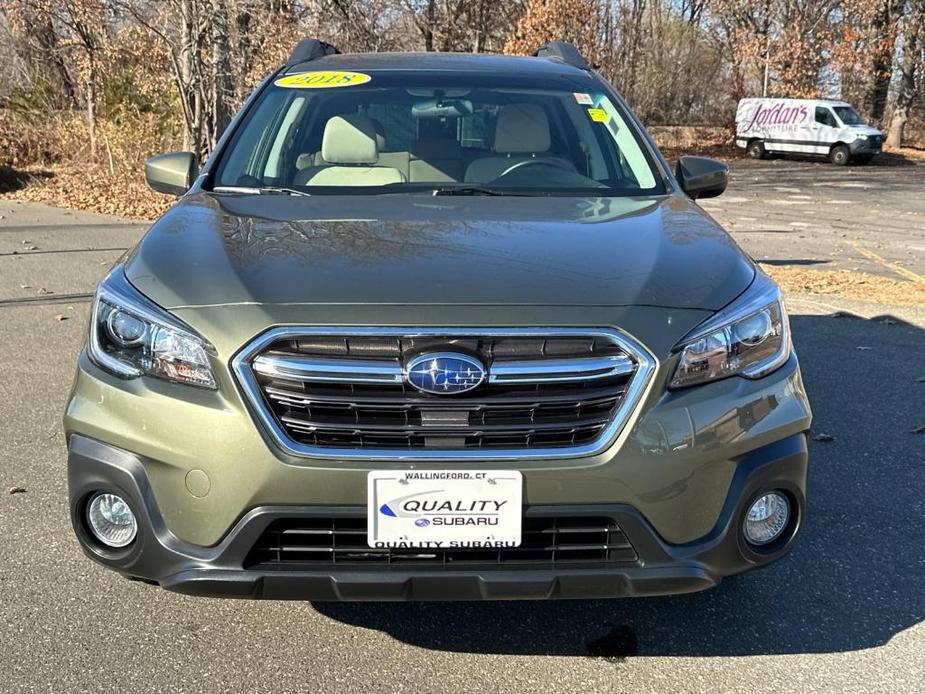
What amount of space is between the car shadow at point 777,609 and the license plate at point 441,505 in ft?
2.13

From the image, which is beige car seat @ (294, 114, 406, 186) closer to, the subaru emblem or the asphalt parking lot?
the subaru emblem

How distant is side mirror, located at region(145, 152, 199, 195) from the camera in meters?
3.99

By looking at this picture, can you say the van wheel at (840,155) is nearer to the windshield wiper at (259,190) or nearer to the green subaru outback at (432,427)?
the windshield wiper at (259,190)

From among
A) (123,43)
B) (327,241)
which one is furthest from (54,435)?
(123,43)

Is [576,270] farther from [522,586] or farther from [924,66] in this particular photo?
[924,66]

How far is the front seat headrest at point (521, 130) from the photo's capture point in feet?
13.3

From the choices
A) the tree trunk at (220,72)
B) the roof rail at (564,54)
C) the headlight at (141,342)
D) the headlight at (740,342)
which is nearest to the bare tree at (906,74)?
the tree trunk at (220,72)

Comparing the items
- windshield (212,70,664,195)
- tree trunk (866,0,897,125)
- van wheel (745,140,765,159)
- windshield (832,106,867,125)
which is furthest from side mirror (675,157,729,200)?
tree trunk (866,0,897,125)

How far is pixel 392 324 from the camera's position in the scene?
241 centimetres

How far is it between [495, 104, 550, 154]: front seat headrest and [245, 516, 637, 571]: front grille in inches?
79.6

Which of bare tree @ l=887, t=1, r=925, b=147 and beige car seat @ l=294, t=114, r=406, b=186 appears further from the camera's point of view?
bare tree @ l=887, t=1, r=925, b=147

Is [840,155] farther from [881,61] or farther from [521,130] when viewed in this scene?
[521,130]

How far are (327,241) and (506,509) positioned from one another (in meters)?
1.01

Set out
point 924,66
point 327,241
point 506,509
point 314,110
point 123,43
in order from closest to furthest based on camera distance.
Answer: point 506,509 < point 327,241 < point 314,110 < point 123,43 < point 924,66
